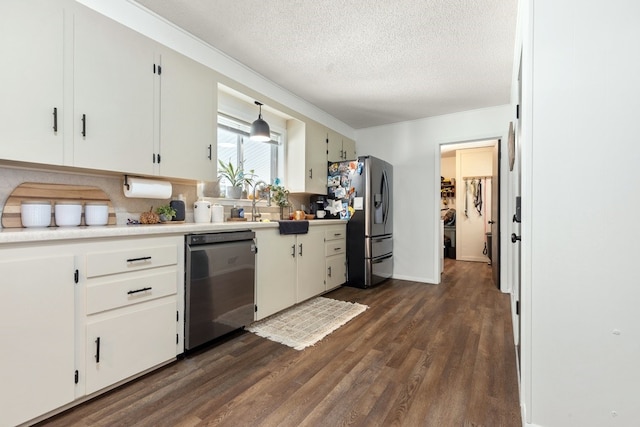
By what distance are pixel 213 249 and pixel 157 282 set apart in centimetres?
43

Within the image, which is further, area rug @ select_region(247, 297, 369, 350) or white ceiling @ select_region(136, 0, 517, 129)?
area rug @ select_region(247, 297, 369, 350)

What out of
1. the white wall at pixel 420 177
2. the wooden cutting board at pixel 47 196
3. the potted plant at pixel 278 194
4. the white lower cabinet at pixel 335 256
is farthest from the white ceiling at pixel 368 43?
the white lower cabinet at pixel 335 256

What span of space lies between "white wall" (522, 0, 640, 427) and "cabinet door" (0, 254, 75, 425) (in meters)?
2.26

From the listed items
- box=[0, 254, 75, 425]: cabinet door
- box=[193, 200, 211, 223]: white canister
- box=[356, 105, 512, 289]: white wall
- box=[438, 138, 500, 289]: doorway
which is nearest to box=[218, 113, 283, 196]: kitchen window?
box=[193, 200, 211, 223]: white canister

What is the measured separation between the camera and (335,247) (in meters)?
3.75

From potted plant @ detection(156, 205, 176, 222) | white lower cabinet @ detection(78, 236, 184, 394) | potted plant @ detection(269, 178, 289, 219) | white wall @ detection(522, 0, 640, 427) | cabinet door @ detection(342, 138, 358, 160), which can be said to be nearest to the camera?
white wall @ detection(522, 0, 640, 427)

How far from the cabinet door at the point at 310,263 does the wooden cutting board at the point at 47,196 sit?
1.72 meters

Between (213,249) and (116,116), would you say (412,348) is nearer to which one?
(213,249)

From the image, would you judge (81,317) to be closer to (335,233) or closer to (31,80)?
(31,80)

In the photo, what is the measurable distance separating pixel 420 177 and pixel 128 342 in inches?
158

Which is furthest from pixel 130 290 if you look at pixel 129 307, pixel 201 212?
pixel 201 212

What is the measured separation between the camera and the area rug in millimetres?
2354

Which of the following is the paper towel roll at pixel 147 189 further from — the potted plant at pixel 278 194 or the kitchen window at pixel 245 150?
the potted plant at pixel 278 194

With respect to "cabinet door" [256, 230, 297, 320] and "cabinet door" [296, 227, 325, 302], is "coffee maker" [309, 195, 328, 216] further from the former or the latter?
"cabinet door" [256, 230, 297, 320]
